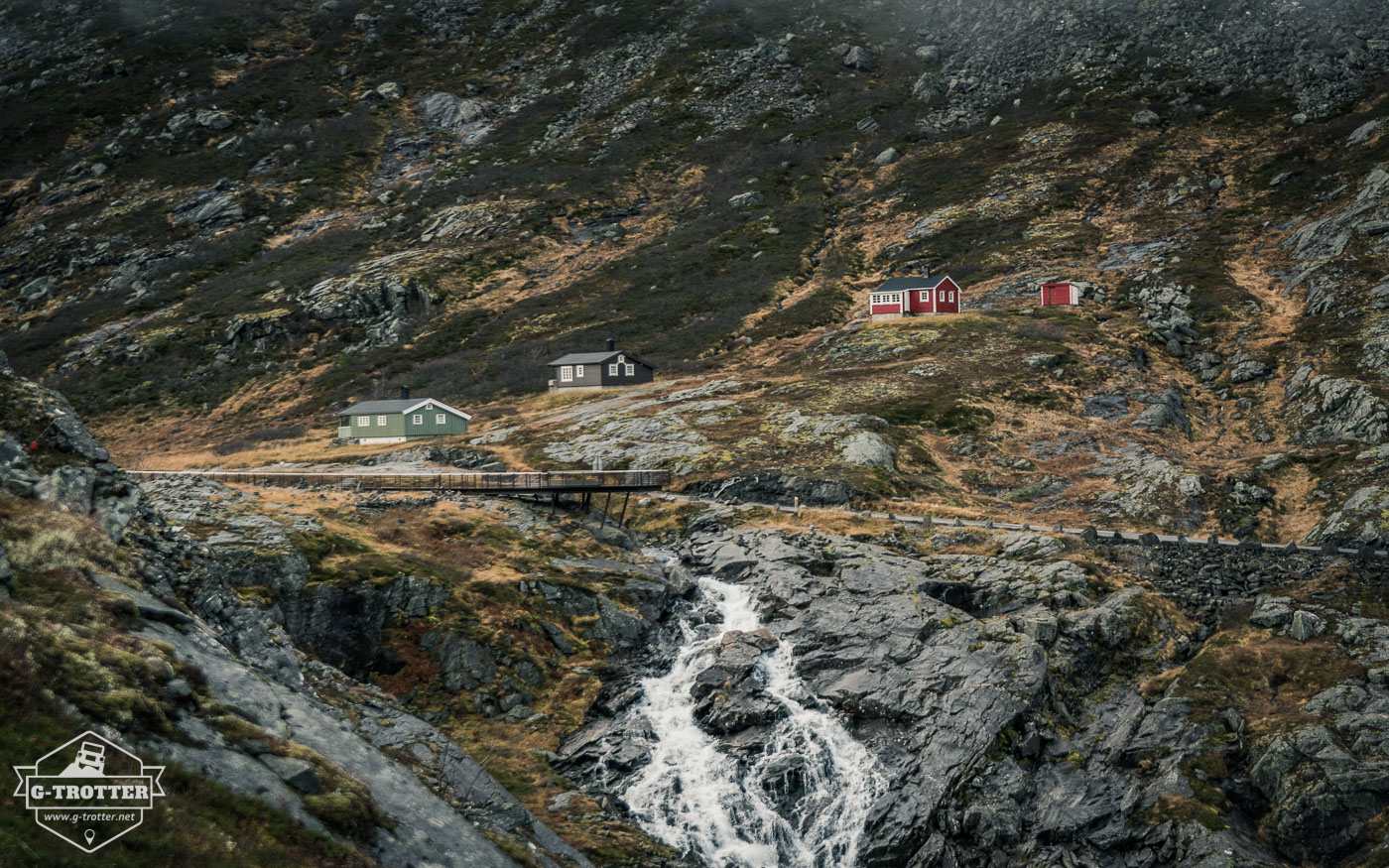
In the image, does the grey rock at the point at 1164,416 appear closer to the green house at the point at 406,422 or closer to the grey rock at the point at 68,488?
the green house at the point at 406,422

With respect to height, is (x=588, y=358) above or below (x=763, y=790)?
above

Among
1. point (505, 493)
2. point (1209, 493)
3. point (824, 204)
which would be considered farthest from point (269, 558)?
point (824, 204)

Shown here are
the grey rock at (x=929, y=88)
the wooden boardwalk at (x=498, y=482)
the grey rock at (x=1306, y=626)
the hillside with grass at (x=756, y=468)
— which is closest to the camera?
the hillside with grass at (x=756, y=468)

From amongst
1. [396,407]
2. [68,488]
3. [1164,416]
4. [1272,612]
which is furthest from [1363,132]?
[68,488]

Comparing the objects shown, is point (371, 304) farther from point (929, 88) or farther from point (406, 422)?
point (929, 88)

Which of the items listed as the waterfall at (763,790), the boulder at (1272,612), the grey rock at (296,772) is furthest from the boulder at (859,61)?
the grey rock at (296,772)

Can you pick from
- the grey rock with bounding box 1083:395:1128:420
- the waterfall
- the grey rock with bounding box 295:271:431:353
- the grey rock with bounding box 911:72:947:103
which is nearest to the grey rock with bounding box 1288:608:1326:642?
the waterfall
